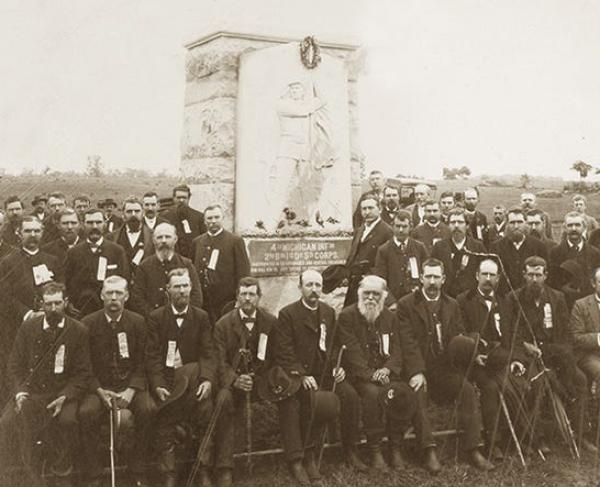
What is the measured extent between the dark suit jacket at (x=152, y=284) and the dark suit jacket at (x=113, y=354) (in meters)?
0.64

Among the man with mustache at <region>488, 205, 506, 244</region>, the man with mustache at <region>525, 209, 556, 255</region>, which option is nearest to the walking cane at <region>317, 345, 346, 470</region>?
the man with mustache at <region>525, 209, 556, 255</region>

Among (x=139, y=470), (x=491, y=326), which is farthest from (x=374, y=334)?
(x=139, y=470)

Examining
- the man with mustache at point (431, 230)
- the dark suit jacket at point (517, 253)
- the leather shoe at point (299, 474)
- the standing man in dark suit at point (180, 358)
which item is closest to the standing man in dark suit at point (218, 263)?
the standing man in dark suit at point (180, 358)

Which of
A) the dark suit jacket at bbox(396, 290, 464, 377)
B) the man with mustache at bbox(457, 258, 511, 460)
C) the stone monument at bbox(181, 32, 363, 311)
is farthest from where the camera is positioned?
the stone monument at bbox(181, 32, 363, 311)

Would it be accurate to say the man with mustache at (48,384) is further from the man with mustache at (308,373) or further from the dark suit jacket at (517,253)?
the dark suit jacket at (517,253)

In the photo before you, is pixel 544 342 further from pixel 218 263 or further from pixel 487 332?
pixel 218 263

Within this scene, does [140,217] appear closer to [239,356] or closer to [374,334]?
[239,356]

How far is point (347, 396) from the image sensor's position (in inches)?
194

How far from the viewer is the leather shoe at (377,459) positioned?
4824 millimetres

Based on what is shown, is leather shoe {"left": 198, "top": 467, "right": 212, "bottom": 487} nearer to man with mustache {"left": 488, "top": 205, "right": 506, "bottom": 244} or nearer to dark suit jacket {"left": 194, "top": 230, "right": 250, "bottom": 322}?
dark suit jacket {"left": 194, "top": 230, "right": 250, "bottom": 322}

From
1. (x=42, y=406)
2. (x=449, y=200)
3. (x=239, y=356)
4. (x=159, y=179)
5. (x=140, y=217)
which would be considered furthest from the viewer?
(x=159, y=179)

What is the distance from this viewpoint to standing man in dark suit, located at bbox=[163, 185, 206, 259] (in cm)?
654

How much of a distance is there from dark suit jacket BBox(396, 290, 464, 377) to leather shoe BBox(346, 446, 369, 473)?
904 mm

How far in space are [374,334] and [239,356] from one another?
41.4 inches
